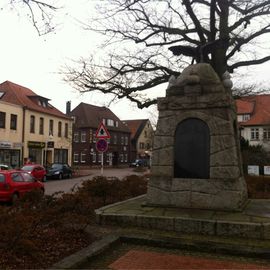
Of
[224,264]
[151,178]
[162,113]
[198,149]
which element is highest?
[162,113]

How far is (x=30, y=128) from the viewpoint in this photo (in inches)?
1695

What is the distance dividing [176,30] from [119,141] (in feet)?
207

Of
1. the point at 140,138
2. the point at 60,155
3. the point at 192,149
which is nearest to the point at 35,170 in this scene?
the point at 60,155

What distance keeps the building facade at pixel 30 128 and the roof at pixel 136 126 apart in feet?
133

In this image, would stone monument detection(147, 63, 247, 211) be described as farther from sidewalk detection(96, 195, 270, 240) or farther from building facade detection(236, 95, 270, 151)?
building facade detection(236, 95, 270, 151)

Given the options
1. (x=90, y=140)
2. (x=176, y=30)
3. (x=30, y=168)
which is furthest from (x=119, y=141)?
(x=176, y=30)

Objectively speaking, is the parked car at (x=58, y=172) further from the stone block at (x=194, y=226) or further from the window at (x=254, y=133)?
the window at (x=254, y=133)

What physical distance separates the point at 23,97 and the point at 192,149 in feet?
128

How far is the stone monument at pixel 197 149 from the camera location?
8.84m

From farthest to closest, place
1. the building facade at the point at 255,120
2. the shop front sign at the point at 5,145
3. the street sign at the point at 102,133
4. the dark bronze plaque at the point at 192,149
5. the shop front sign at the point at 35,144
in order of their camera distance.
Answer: the building facade at the point at 255,120 < the shop front sign at the point at 35,144 < the shop front sign at the point at 5,145 < the street sign at the point at 102,133 < the dark bronze plaque at the point at 192,149

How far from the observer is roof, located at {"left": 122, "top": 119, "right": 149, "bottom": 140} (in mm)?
93500

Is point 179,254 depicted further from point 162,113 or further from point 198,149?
point 162,113

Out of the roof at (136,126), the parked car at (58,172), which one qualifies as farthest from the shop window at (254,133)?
the parked car at (58,172)

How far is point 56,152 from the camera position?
164 feet
